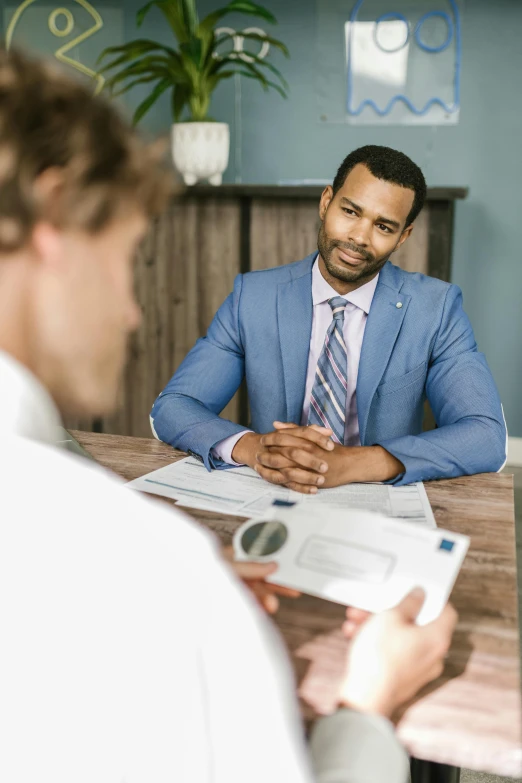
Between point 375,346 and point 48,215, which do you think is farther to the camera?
point 375,346

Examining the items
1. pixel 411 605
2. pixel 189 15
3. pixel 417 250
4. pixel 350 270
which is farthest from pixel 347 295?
pixel 189 15

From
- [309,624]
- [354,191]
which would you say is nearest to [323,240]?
[354,191]

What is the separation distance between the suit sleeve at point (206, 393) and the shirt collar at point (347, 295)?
0.20 metres

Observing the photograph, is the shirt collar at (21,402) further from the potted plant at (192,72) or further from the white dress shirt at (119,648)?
the potted plant at (192,72)

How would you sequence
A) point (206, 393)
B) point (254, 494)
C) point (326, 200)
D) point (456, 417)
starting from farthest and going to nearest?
1. point (326, 200)
2. point (206, 393)
3. point (456, 417)
4. point (254, 494)

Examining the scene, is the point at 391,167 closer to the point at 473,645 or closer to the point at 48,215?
the point at 473,645

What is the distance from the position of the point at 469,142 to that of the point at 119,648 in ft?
11.7

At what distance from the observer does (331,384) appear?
5.90 ft

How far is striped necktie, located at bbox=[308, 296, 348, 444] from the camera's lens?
1775 millimetres

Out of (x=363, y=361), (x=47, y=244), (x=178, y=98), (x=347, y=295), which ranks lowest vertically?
(x=363, y=361)

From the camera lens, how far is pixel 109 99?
615 mm

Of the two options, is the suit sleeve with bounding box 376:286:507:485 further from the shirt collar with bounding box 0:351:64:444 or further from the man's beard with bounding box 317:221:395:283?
the shirt collar with bounding box 0:351:64:444

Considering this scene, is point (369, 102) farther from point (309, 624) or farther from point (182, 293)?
point (309, 624)

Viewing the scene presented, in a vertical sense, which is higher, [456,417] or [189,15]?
[189,15]
